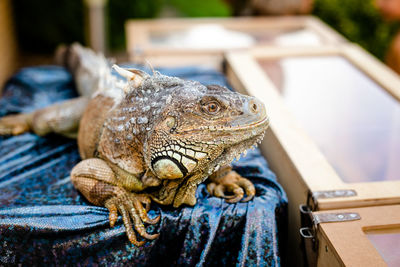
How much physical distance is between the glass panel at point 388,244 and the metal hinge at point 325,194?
23cm

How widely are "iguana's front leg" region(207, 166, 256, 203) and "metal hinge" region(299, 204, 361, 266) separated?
1.00ft

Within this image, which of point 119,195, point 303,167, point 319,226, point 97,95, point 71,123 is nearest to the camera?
point 319,226

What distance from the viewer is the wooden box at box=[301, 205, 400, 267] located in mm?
1773

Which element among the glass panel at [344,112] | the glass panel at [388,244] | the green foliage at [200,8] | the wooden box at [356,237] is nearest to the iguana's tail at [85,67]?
the glass panel at [344,112]

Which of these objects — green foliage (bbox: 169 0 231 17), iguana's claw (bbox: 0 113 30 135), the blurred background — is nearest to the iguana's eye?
iguana's claw (bbox: 0 113 30 135)

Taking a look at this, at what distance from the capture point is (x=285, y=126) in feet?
8.75

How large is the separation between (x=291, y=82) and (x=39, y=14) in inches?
186

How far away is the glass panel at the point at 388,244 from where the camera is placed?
72.0 inches

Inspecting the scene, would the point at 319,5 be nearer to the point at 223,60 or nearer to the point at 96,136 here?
the point at 223,60

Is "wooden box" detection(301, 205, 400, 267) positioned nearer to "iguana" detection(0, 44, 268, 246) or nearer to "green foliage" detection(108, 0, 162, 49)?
"iguana" detection(0, 44, 268, 246)

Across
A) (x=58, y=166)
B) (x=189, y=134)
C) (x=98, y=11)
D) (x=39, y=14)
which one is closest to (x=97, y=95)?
(x=58, y=166)

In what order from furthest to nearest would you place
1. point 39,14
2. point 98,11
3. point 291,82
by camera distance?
point 39,14 → point 98,11 → point 291,82

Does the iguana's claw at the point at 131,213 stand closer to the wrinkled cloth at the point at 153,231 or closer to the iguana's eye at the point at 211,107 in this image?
the wrinkled cloth at the point at 153,231

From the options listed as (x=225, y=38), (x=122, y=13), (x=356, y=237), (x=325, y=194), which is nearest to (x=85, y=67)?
(x=225, y=38)
